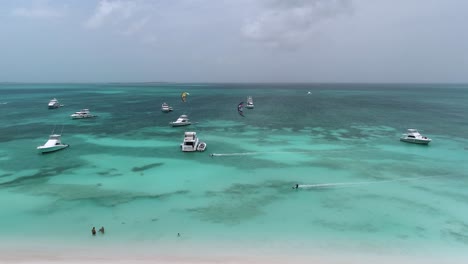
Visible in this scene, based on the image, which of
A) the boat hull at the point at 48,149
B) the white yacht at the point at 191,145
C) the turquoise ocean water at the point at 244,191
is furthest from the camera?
the white yacht at the point at 191,145

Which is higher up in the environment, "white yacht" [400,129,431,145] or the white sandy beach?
"white yacht" [400,129,431,145]

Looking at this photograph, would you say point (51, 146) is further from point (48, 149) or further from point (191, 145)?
point (191, 145)

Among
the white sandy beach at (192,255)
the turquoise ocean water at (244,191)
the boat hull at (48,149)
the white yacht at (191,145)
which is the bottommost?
the white sandy beach at (192,255)

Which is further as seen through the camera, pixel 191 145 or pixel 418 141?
pixel 418 141

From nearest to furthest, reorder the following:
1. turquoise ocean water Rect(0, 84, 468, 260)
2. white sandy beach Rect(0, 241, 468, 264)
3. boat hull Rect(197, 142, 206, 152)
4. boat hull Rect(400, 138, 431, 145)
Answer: white sandy beach Rect(0, 241, 468, 264)
turquoise ocean water Rect(0, 84, 468, 260)
boat hull Rect(197, 142, 206, 152)
boat hull Rect(400, 138, 431, 145)

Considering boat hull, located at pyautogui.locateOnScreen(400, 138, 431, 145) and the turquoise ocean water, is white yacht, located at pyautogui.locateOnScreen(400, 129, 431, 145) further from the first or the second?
the turquoise ocean water

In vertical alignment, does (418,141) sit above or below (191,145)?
above

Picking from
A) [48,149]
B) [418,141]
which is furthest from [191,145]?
[418,141]

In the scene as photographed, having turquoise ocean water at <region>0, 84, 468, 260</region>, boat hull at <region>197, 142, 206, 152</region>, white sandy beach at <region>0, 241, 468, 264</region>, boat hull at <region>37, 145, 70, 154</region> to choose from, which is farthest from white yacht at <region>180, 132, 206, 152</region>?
white sandy beach at <region>0, 241, 468, 264</region>

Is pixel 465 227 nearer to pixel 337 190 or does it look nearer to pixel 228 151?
pixel 337 190

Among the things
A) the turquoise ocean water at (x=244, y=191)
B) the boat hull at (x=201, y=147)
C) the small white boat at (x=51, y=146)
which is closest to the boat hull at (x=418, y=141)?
the turquoise ocean water at (x=244, y=191)

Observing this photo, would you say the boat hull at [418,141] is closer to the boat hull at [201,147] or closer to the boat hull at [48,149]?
the boat hull at [201,147]
